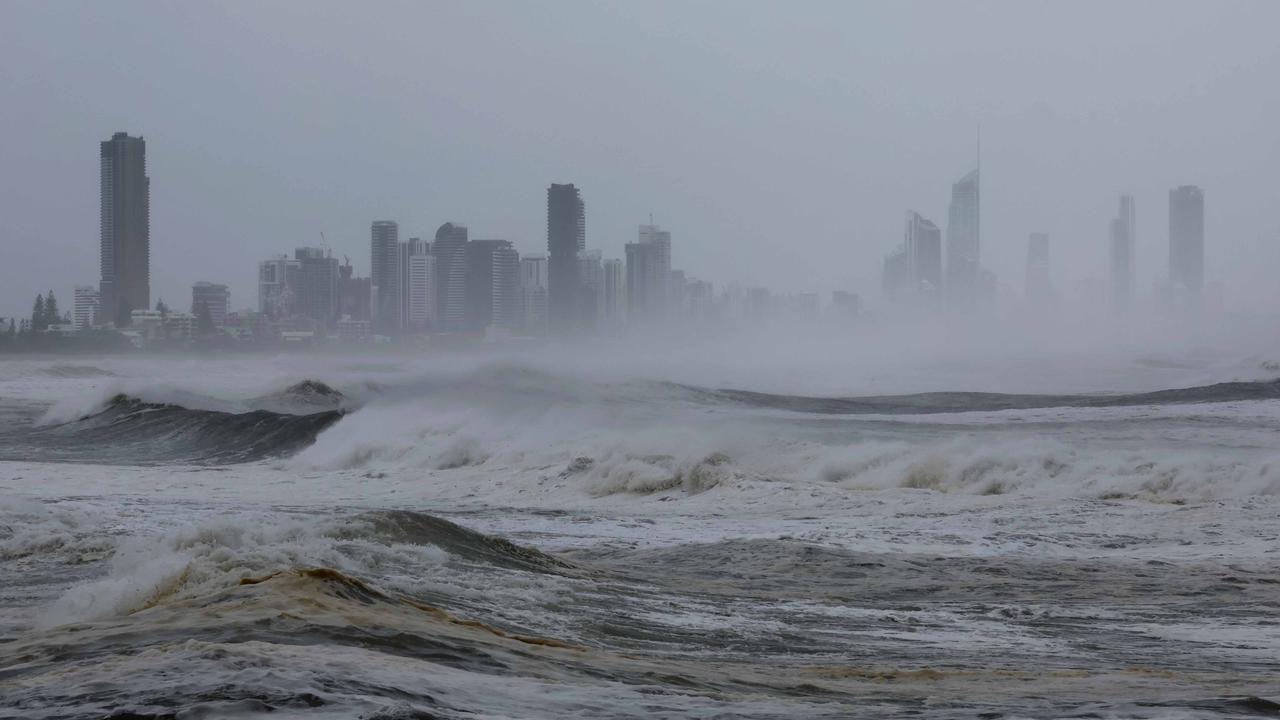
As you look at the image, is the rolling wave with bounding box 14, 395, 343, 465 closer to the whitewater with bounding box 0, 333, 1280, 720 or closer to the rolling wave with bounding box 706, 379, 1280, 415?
the whitewater with bounding box 0, 333, 1280, 720

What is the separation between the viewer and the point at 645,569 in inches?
503

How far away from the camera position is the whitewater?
6.06 metres

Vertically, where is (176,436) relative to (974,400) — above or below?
below

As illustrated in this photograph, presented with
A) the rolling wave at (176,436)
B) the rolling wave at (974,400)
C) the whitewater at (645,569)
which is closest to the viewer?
the whitewater at (645,569)

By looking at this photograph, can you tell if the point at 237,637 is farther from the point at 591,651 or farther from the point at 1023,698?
the point at 1023,698

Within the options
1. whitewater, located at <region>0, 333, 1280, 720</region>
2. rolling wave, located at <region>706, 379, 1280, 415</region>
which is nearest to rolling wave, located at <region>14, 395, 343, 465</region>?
whitewater, located at <region>0, 333, 1280, 720</region>

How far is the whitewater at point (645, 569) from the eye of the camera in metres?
6.06

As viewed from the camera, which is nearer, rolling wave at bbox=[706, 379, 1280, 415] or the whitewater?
the whitewater

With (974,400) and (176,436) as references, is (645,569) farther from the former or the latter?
(974,400)

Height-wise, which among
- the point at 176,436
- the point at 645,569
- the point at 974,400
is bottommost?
the point at 645,569

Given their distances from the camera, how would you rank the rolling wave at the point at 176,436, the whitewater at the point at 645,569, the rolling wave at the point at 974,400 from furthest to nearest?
the rolling wave at the point at 974,400 < the rolling wave at the point at 176,436 < the whitewater at the point at 645,569

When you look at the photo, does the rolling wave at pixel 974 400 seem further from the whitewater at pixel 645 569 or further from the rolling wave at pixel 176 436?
the rolling wave at pixel 176 436

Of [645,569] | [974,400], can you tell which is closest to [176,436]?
[645,569]

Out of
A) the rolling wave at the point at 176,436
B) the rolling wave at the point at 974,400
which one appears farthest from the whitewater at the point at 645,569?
the rolling wave at the point at 974,400
